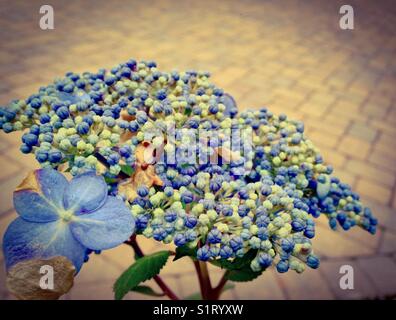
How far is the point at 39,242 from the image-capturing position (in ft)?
1.76

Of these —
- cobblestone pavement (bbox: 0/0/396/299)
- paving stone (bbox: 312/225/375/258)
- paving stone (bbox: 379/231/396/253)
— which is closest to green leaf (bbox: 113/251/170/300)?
cobblestone pavement (bbox: 0/0/396/299)

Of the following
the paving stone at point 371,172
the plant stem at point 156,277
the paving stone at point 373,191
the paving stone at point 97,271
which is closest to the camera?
the plant stem at point 156,277

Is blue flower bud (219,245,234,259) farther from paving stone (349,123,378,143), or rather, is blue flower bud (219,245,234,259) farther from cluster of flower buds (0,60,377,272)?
paving stone (349,123,378,143)

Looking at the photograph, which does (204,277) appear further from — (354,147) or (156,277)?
(354,147)

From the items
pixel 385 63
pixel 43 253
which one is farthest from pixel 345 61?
pixel 43 253

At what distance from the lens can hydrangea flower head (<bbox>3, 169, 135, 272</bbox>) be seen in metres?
0.53

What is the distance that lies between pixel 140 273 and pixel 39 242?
0.81 feet

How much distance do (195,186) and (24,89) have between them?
2624 millimetres

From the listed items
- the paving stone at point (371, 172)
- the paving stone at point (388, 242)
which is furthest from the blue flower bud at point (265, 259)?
the paving stone at point (371, 172)

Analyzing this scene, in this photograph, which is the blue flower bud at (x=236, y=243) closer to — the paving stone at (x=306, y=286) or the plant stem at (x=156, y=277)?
the plant stem at (x=156, y=277)

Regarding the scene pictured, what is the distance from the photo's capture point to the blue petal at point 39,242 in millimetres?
527

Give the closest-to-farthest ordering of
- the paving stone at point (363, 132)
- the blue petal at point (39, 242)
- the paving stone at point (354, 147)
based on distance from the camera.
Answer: the blue petal at point (39, 242)
the paving stone at point (354, 147)
the paving stone at point (363, 132)

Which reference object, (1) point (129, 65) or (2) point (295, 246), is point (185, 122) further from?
(2) point (295, 246)

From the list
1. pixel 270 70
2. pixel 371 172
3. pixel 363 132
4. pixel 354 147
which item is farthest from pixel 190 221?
pixel 270 70
